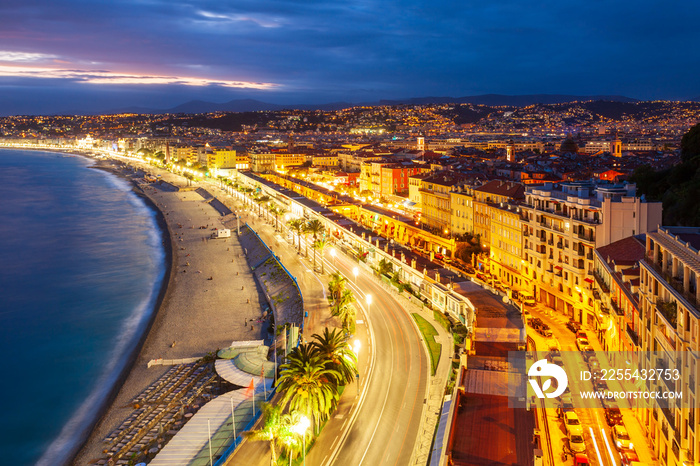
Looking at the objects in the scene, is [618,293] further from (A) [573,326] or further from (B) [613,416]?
(B) [613,416]

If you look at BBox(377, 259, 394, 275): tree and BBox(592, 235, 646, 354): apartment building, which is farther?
BBox(377, 259, 394, 275): tree

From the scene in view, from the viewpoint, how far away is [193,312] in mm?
37719

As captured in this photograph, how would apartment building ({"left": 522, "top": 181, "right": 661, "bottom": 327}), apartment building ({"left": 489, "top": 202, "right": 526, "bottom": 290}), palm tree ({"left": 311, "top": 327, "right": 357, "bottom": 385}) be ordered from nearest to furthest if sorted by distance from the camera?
palm tree ({"left": 311, "top": 327, "right": 357, "bottom": 385})
apartment building ({"left": 522, "top": 181, "right": 661, "bottom": 327})
apartment building ({"left": 489, "top": 202, "right": 526, "bottom": 290})

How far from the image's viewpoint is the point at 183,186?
110625 millimetres

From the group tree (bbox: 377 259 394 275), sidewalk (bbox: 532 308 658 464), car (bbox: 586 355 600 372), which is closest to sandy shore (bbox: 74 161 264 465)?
tree (bbox: 377 259 394 275)

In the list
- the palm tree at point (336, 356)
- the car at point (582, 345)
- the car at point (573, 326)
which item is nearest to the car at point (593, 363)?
the car at point (582, 345)

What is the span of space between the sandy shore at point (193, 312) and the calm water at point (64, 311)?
1631 mm

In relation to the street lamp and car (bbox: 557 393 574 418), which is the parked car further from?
the street lamp

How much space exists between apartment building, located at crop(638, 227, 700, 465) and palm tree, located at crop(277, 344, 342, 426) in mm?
10822

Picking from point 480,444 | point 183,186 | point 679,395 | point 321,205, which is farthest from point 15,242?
point 679,395

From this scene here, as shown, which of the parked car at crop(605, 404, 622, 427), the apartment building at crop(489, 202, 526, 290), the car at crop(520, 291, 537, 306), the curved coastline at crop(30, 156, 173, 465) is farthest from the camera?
the apartment building at crop(489, 202, 526, 290)

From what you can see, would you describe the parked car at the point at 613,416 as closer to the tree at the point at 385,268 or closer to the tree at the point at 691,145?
the tree at the point at 385,268

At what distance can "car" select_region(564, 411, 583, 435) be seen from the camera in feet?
58.7

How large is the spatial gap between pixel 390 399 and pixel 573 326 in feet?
42.4
